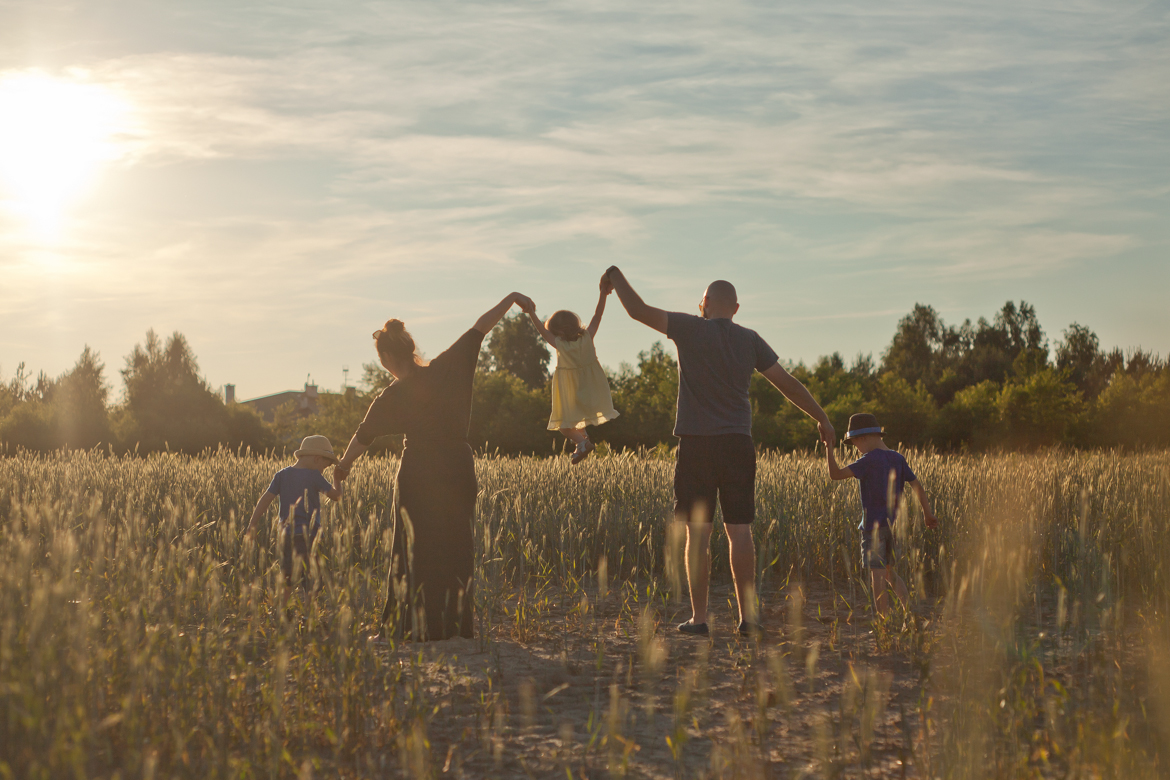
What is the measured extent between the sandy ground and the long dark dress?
10.7 inches

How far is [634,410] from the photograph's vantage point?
30.9m

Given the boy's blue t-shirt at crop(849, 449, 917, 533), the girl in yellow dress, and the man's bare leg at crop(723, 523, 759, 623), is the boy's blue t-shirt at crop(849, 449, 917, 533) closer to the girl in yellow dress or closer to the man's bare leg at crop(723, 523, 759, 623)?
the man's bare leg at crop(723, 523, 759, 623)

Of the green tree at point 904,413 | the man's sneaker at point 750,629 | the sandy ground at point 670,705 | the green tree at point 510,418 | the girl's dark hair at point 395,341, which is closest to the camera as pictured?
the sandy ground at point 670,705

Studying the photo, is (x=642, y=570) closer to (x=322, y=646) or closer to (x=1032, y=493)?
(x=1032, y=493)

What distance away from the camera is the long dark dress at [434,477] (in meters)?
4.61

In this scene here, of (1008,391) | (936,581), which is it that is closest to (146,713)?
(936,581)

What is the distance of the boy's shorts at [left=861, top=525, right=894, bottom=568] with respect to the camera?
4.64 m

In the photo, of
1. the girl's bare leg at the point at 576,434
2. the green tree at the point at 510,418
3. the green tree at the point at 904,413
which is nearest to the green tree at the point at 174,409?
the green tree at the point at 510,418

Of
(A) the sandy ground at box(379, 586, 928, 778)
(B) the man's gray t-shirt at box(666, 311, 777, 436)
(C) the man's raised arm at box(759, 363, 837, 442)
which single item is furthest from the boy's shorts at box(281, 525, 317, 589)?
(C) the man's raised arm at box(759, 363, 837, 442)

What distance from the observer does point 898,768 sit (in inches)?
119

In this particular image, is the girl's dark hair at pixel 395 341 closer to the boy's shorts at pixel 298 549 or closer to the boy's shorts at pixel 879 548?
the boy's shorts at pixel 298 549

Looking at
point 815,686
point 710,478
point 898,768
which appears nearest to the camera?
point 898,768

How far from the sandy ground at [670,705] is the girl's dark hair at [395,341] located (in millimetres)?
1527

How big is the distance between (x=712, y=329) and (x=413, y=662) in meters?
2.38
